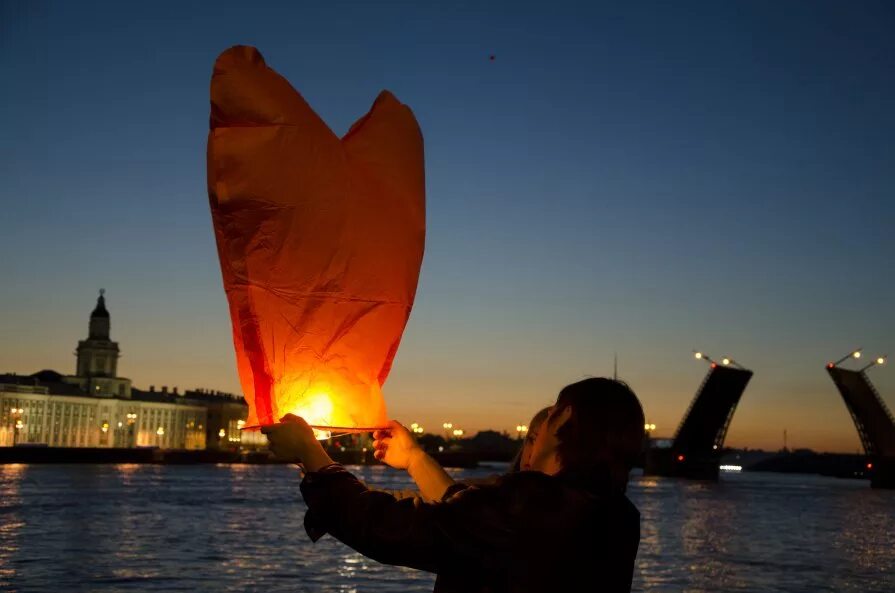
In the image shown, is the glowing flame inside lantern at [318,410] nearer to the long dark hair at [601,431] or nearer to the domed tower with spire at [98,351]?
the long dark hair at [601,431]

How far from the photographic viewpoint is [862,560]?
21.7 m

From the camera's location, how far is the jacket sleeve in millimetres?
1639

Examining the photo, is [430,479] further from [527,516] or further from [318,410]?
[527,516]

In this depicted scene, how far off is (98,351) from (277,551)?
3710 inches

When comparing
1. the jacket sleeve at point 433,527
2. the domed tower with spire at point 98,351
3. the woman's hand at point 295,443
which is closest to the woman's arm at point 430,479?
the woman's hand at point 295,443

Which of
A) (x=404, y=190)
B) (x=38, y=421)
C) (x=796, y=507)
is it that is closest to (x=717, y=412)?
(x=796, y=507)

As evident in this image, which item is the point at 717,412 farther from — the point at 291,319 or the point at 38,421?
the point at 38,421

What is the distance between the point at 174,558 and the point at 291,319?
16.6 metres

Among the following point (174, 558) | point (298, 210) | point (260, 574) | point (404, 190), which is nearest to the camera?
point (298, 210)

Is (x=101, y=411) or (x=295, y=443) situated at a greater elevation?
(x=101, y=411)

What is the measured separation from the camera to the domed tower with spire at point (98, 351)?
108 meters

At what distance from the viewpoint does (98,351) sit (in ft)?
355

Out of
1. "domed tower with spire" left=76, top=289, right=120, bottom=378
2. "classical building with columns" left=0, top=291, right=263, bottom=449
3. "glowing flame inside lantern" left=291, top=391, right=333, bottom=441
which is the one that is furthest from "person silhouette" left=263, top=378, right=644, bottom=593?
"domed tower with spire" left=76, top=289, right=120, bottom=378

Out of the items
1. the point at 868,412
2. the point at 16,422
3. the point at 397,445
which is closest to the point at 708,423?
the point at 868,412
